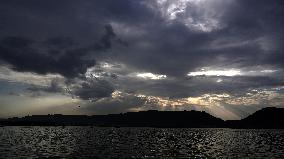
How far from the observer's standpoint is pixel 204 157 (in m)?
65.1

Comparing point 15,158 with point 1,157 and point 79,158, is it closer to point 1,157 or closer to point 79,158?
point 1,157

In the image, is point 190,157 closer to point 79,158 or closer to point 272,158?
point 272,158

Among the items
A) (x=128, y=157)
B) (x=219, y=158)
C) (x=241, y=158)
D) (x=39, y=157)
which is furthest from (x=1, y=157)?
(x=241, y=158)

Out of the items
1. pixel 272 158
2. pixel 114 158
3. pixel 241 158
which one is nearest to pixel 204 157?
pixel 241 158

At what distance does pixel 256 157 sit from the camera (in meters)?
66.1

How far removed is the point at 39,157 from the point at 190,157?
91.9ft

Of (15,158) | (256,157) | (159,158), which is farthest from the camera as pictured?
(256,157)

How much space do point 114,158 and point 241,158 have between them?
2427cm

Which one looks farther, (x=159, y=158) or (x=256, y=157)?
(x=256, y=157)

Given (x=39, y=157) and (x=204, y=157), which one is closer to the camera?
(x=39, y=157)

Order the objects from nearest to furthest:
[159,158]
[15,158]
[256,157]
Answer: [15,158] → [159,158] → [256,157]

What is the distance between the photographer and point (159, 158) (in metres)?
61.4

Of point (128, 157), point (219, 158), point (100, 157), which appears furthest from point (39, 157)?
point (219, 158)

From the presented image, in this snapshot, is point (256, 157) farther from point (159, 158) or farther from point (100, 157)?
point (100, 157)
